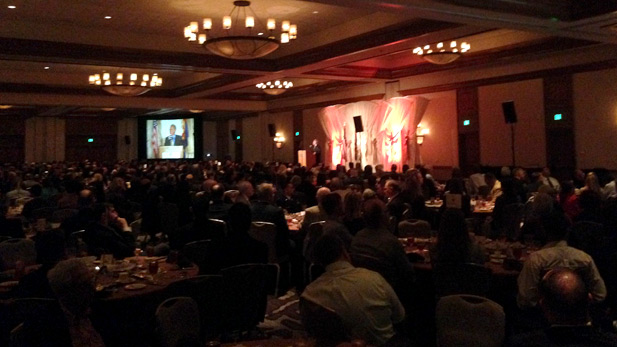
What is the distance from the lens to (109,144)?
30.5 meters

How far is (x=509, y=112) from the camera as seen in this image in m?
13.4

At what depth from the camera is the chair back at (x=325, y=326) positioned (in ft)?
9.04

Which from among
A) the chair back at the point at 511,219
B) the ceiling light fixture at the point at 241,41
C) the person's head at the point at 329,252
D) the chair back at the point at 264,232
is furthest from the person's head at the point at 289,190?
the person's head at the point at 329,252

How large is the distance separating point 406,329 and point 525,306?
160 centimetres

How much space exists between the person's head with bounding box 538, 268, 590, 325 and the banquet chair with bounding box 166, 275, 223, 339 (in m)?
2.27

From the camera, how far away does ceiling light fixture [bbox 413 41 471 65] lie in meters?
11.6

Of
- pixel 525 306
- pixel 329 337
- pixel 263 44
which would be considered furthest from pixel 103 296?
pixel 263 44

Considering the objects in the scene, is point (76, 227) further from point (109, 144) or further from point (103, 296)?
point (109, 144)

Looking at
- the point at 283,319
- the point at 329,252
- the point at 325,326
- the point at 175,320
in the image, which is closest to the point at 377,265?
the point at 329,252

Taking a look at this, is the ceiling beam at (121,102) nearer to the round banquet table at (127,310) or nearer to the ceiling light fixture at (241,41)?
the ceiling light fixture at (241,41)

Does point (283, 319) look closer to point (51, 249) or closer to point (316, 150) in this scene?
point (51, 249)

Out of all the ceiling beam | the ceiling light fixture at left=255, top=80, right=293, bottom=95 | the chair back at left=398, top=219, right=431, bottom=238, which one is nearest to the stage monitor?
the ceiling beam

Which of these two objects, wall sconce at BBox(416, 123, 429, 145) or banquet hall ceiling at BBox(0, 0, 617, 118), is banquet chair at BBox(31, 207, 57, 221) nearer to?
banquet hall ceiling at BBox(0, 0, 617, 118)

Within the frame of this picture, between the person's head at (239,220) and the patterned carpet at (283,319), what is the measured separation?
1183mm
